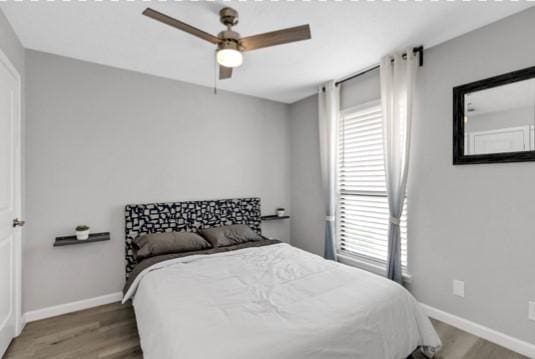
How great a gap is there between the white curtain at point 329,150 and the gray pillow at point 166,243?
157cm

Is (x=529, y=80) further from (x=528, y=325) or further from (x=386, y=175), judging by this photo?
(x=528, y=325)

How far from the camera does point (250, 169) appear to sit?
13.1 feet

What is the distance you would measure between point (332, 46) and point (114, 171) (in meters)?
2.63

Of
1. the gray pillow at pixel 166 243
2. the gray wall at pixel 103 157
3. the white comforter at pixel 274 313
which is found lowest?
→ the white comforter at pixel 274 313

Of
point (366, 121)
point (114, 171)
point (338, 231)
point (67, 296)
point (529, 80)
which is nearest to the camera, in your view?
point (529, 80)

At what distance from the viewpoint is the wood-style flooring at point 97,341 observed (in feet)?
6.71

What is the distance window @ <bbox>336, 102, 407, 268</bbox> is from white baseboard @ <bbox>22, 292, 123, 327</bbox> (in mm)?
2779

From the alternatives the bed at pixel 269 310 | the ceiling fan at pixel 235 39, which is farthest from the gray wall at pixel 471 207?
the ceiling fan at pixel 235 39

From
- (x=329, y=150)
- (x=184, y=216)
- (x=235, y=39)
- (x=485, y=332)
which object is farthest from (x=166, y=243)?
(x=485, y=332)

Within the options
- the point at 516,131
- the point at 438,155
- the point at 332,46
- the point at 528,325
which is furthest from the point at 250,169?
the point at 528,325

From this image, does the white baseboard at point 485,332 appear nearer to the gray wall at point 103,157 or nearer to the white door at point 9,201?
the gray wall at point 103,157

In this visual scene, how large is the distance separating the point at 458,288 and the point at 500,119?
4.88 ft

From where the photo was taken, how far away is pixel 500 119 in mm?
2156

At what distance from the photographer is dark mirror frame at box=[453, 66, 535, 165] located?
202cm
